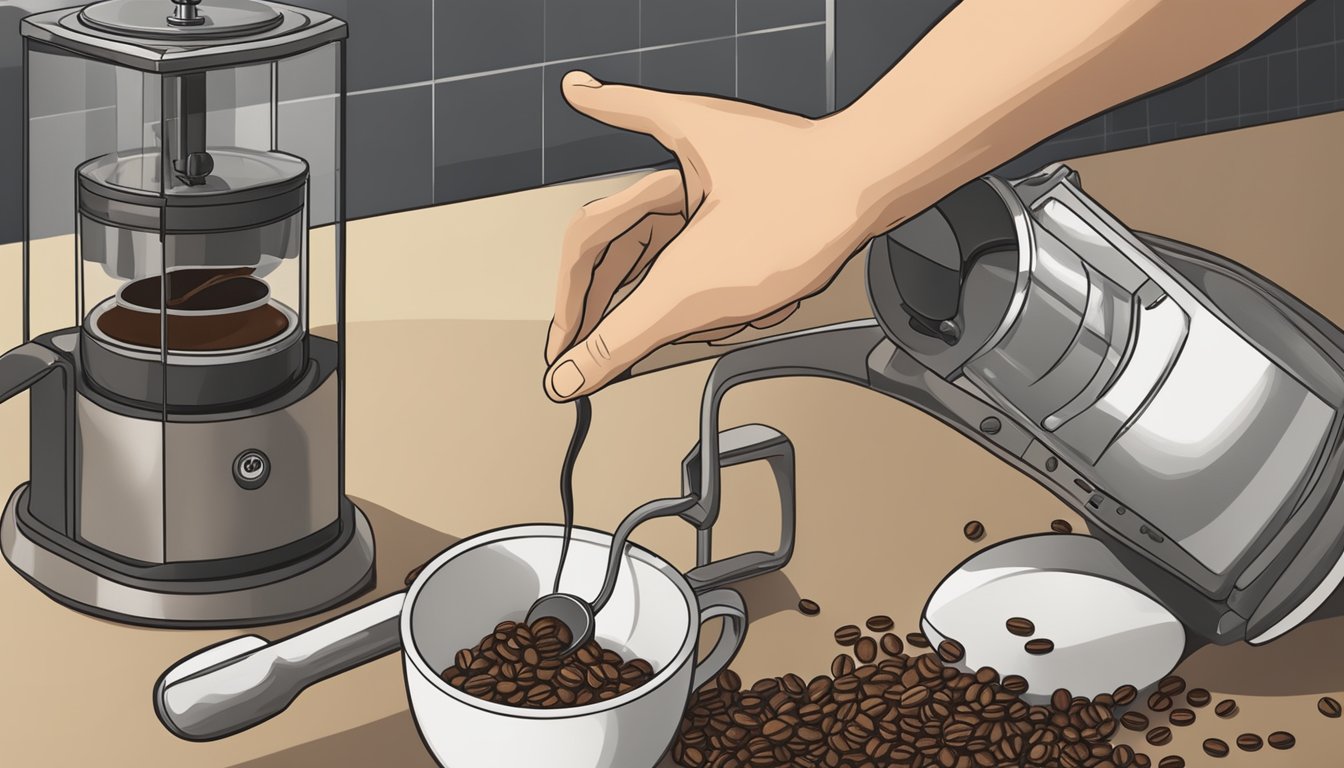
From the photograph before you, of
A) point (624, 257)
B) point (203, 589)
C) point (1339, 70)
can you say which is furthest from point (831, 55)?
point (203, 589)

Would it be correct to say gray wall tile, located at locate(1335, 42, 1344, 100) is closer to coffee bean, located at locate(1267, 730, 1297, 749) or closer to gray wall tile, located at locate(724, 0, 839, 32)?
gray wall tile, located at locate(724, 0, 839, 32)

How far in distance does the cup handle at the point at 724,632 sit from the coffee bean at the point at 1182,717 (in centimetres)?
19

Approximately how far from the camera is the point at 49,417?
789mm

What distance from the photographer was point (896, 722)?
2.38ft

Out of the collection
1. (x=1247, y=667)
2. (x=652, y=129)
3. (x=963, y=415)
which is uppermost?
(x=652, y=129)

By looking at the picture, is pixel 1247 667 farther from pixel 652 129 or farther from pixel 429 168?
pixel 429 168

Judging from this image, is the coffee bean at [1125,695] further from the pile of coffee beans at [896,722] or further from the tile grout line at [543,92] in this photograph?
the tile grout line at [543,92]

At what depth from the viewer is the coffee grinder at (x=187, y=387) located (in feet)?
2.48

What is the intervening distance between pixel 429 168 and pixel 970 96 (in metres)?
0.58

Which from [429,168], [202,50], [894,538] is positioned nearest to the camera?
[202,50]

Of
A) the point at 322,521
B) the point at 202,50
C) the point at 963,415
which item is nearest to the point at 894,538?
the point at 963,415

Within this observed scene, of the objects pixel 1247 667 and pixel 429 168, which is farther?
pixel 429 168

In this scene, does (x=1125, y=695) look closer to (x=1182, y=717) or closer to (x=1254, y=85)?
(x=1182, y=717)

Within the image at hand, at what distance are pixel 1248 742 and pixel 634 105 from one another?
37 cm
